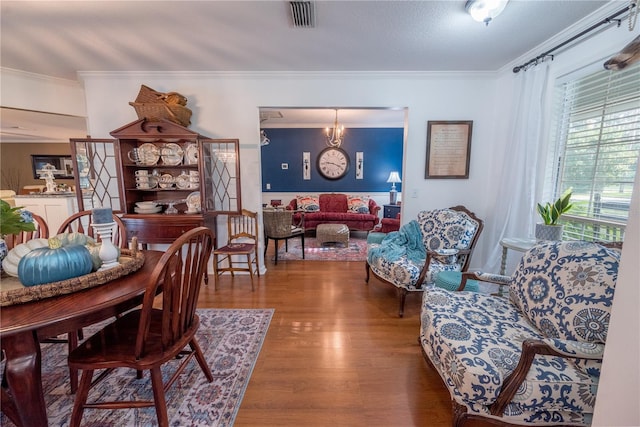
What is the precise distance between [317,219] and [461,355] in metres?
4.16

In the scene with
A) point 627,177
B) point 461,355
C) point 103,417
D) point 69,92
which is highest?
point 69,92

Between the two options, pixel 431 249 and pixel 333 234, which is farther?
pixel 333 234

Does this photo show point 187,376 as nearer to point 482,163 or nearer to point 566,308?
point 566,308

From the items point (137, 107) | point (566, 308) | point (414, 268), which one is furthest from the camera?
point (137, 107)

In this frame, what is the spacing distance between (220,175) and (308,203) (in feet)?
8.97

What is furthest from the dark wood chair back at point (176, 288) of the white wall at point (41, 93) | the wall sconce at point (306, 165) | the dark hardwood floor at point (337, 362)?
the wall sconce at point (306, 165)

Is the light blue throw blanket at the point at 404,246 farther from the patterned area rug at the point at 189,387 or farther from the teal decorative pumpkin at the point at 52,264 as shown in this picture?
the teal decorative pumpkin at the point at 52,264

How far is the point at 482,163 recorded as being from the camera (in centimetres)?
306

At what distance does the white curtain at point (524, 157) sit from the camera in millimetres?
2328

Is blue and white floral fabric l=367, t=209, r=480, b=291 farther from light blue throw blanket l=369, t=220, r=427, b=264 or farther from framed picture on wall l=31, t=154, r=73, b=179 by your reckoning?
framed picture on wall l=31, t=154, r=73, b=179

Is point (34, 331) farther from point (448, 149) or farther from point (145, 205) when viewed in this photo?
point (448, 149)

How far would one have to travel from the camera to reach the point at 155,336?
125 cm

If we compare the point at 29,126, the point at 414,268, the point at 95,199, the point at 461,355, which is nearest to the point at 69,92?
the point at 95,199

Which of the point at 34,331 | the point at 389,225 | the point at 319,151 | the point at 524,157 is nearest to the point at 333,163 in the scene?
the point at 319,151
